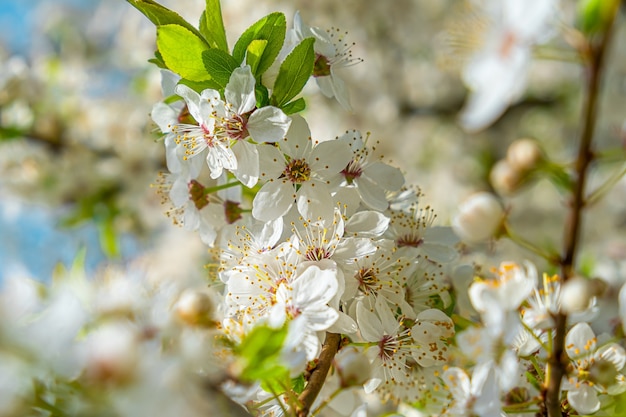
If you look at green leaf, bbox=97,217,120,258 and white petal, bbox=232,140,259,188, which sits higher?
white petal, bbox=232,140,259,188

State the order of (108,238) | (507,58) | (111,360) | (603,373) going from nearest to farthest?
(111,360), (507,58), (603,373), (108,238)

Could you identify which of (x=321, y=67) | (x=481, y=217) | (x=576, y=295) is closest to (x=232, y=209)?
(x=321, y=67)

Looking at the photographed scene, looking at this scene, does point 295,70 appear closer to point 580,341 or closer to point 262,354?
point 262,354

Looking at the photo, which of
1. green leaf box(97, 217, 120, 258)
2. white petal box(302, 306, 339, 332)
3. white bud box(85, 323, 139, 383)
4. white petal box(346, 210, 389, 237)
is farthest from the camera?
green leaf box(97, 217, 120, 258)

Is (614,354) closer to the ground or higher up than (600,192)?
closer to the ground

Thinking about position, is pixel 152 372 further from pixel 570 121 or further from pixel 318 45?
pixel 570 121

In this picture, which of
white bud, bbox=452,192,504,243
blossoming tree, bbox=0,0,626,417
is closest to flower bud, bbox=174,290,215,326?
blossoming tree, bbox=0,0,626,417

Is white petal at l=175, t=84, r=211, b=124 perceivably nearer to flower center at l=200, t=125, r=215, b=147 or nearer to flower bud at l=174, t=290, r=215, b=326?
flower center at l=200, t=125, r=215, b=147

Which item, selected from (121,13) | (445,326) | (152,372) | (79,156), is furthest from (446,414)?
(121,13)
